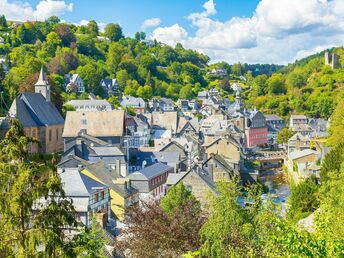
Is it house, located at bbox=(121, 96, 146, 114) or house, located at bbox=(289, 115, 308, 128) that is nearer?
house, located at bbox=(121, 96, 146, 114)

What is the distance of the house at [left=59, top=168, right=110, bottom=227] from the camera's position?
29.4m

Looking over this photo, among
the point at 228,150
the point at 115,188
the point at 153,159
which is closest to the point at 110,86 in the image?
the point at 228,150

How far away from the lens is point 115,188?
37000mm

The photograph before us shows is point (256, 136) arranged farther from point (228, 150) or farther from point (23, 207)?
point (23, 207)

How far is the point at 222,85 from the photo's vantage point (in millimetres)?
184875

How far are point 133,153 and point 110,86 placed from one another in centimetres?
7769

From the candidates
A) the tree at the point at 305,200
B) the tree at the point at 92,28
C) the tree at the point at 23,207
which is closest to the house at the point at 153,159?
the tree at the point at 305,200

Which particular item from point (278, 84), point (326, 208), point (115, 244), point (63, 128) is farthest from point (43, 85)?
point (278, 84)

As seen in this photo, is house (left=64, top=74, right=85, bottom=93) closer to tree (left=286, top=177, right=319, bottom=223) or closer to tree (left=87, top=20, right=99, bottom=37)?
tree (left=87, top=20, right=99, bottom=37)

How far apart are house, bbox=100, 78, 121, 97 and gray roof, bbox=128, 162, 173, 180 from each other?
80813 millimetres

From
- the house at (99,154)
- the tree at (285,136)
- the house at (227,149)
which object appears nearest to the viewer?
the house at (99,154)

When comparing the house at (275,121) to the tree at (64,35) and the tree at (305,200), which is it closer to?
the tree at (64,35)

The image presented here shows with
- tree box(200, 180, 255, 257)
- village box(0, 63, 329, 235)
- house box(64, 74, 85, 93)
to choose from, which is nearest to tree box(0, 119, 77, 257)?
village box(0, 63, 329, 235)

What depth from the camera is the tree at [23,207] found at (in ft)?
37.3
